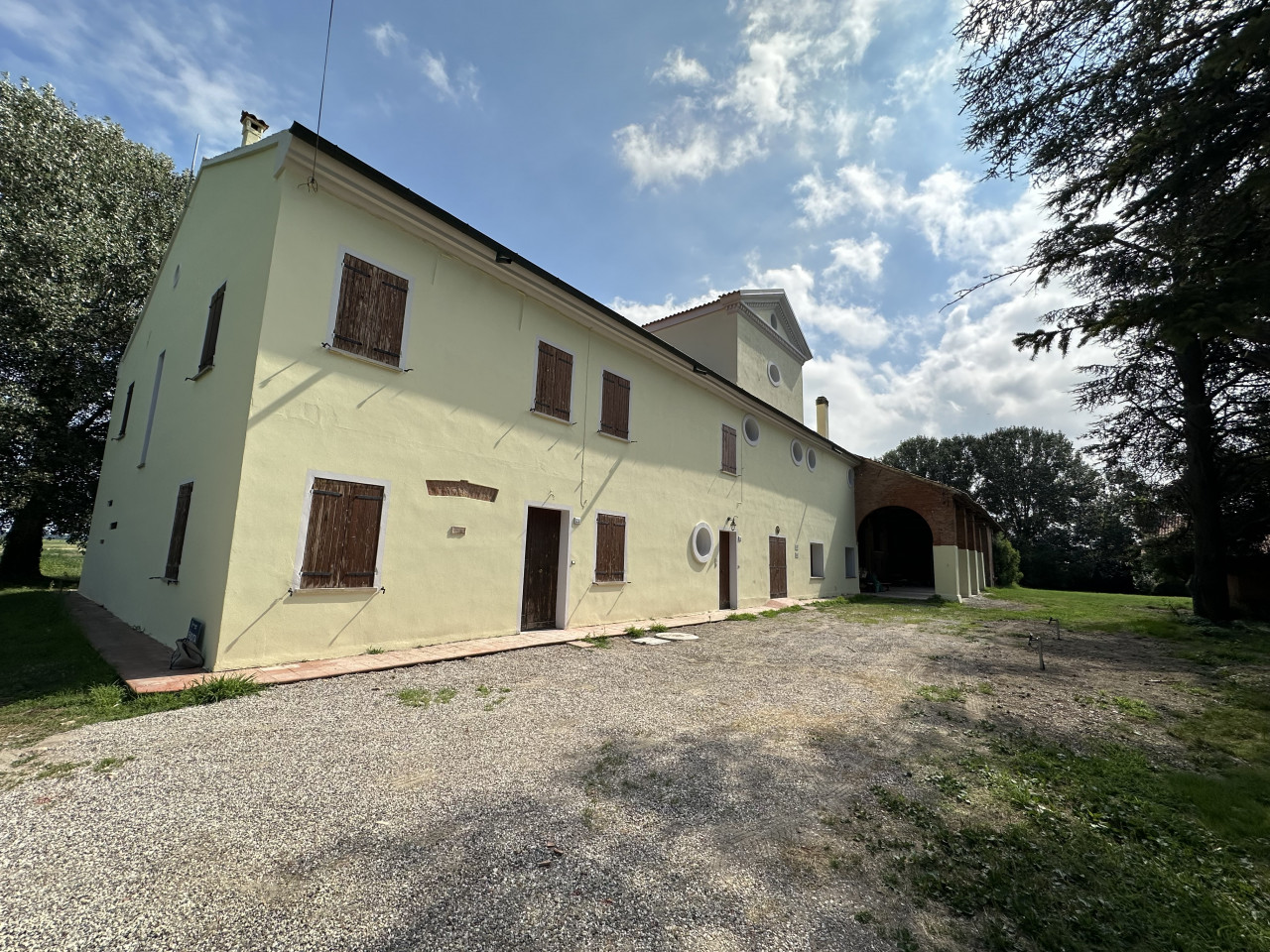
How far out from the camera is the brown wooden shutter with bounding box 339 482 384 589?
6770 mm

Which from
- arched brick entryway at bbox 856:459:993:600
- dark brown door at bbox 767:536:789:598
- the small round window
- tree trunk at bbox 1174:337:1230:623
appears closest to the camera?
tree trunk at bbox 1174:337:1230:623

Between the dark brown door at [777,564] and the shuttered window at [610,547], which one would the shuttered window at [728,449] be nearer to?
the dark brown door at [777,564]

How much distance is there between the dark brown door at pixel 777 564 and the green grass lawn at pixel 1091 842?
36.6 feet

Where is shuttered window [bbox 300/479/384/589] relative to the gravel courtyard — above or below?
above

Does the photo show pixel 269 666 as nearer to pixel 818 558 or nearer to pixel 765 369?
pixel 765 369

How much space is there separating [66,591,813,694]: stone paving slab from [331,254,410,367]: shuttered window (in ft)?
13.0

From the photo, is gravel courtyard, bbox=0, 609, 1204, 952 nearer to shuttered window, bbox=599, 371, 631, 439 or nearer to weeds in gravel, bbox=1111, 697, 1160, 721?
weeds in gravel, bbox=1111, 697, 1160, 721

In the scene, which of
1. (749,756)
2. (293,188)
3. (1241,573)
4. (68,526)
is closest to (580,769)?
(749,756)

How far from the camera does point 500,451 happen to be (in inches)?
342

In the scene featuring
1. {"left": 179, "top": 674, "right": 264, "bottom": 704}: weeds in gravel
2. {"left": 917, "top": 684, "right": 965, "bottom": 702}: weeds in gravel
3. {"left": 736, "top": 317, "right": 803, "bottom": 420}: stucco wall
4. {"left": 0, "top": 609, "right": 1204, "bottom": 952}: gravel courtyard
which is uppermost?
{"left": 736, "top": 317, "right": 803, "bottom": 420}: stucco wall

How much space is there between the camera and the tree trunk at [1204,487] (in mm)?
12969

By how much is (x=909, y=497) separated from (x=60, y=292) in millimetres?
27168

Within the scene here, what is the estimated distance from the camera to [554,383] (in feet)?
31.9

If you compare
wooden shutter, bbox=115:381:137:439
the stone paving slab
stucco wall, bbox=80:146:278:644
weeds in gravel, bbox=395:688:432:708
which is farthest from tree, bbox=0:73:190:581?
weeds in gravel, bbox=395:688:432:708
